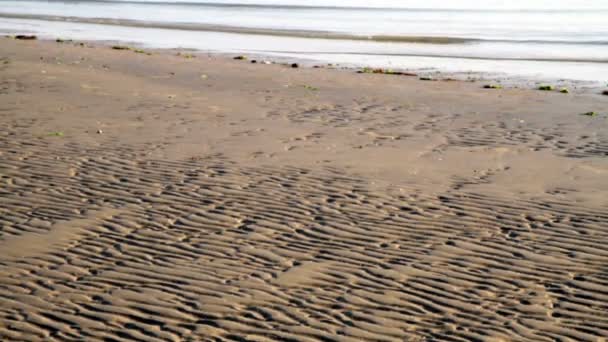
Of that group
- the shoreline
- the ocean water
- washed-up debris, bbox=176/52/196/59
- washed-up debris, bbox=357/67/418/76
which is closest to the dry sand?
the shoreline

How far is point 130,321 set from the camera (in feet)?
20.1

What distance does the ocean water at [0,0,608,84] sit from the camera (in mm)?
26453

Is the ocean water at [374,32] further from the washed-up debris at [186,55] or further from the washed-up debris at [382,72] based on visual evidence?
the washed-up debris at [186,55]

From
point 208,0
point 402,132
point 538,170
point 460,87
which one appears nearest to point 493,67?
point 460,87

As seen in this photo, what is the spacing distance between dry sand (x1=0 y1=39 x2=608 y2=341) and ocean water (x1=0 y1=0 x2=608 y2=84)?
1023 cm

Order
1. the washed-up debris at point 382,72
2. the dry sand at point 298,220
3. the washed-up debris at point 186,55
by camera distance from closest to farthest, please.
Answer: the dry sand at point 298,220 < the washed-up debris at point 382,72 < the washed-up debris at point 186,55

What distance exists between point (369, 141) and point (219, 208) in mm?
4000

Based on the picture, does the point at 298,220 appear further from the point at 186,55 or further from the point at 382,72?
the point at 186,55

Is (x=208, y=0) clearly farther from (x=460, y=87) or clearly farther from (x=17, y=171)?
(x=17, y=171)

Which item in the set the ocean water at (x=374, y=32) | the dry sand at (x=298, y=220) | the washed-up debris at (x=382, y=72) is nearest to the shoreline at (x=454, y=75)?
the washed-up debris at (x=382, y=72)

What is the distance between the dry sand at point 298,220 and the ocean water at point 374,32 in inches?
403

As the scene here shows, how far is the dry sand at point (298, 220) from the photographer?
6.27 metres

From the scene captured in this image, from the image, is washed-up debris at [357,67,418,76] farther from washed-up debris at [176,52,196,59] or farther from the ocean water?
washed-up debris at [176,52,196,59]

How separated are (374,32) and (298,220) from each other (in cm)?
3076
